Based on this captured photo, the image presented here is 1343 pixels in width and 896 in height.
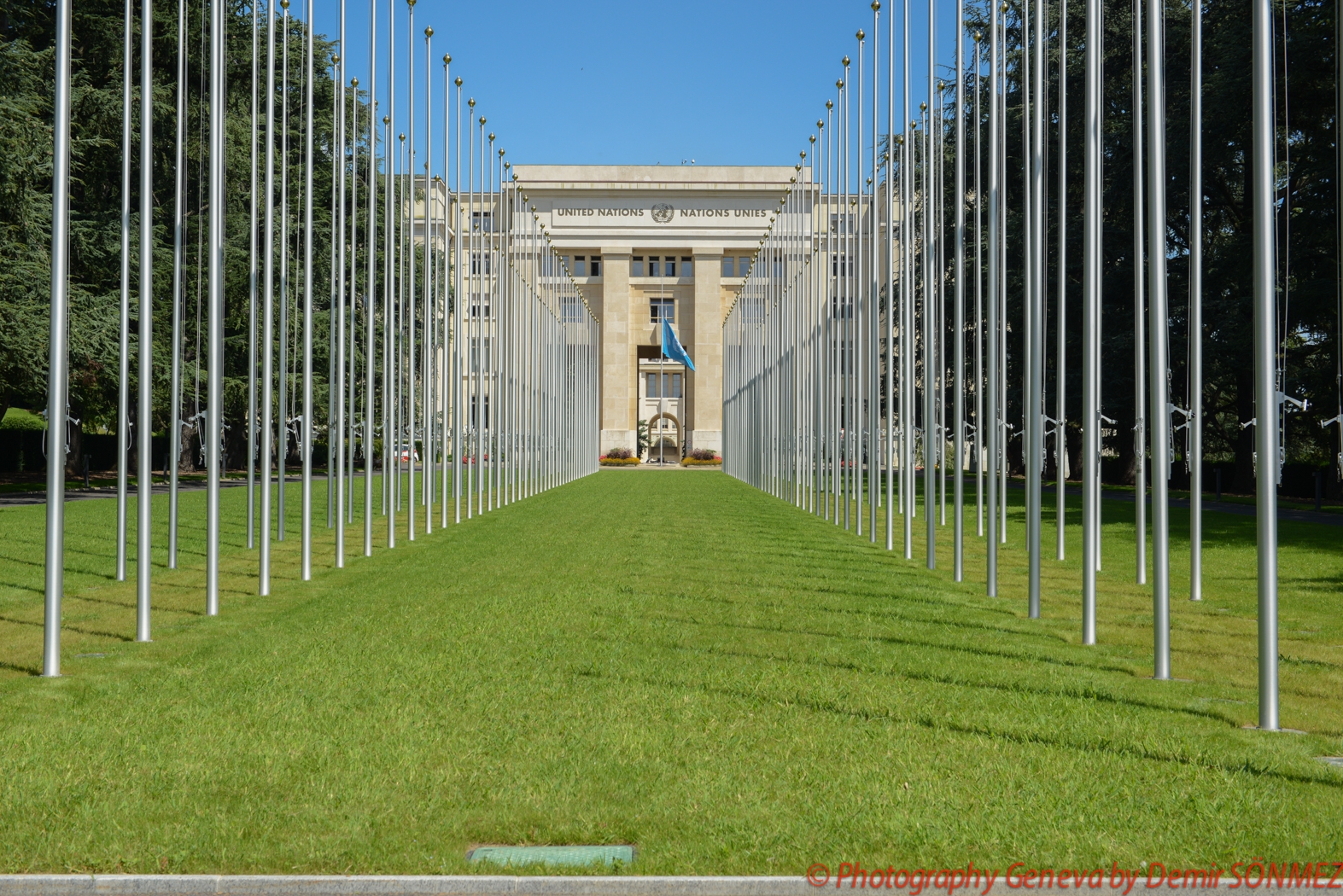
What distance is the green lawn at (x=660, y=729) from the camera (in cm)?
518

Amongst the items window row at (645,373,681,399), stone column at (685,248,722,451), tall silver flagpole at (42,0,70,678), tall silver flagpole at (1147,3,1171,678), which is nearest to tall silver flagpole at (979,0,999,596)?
tall silver flagpole at (1147,3,1171,678)

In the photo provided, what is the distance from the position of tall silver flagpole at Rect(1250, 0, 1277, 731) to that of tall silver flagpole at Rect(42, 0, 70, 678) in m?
7.62

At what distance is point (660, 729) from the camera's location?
23.0 ft

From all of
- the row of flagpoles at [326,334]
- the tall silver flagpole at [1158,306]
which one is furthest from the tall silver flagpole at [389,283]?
the tall silver flagpole at [1158,306]

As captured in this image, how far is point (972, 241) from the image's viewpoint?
38.9 meters

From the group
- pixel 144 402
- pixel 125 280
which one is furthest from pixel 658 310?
pixel 144 402

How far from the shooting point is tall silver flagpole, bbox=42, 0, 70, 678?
29.0ft

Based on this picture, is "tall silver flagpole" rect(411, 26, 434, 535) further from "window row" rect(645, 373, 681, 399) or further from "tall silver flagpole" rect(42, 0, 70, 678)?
"window row" rect(645, 373, 681, 399)

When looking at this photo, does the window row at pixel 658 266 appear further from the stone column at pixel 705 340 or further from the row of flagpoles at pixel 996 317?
the row of flagpoles at pixel 996 317

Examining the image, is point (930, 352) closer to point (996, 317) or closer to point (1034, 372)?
point (996, 317)

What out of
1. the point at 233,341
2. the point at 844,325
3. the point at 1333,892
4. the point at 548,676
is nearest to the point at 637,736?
the point at 548,676

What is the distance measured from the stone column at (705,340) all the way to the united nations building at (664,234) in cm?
8

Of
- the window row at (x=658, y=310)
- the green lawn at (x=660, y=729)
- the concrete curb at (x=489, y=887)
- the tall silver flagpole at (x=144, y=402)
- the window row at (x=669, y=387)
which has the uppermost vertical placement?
the window row at (x=658, y=310)

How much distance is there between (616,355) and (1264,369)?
8238 cm
